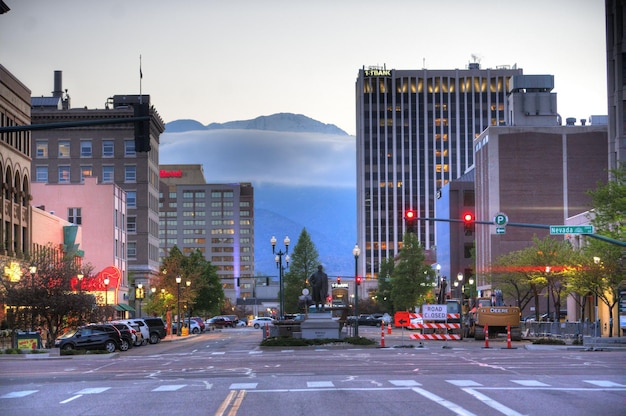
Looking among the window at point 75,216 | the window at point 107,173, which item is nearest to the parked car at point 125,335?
the window at point 75,216

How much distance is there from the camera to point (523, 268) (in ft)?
266

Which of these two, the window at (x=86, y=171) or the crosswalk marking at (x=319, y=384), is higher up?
the window at (x=86, y=171)

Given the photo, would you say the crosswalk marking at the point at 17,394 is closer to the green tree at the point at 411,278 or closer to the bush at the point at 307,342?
the bush at the point at 307,342

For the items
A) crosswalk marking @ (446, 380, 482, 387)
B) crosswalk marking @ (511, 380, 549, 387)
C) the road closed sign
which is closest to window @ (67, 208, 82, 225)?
the road closed sign

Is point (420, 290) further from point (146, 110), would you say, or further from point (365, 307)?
point (146, 110)

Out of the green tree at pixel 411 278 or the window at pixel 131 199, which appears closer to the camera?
the green tree at pixel 411 278

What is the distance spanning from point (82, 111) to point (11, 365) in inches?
3442

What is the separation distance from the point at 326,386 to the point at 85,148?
110 metres

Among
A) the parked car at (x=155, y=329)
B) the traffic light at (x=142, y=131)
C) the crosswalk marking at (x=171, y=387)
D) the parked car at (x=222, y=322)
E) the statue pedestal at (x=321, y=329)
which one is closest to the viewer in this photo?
the crosswalk marking at (x=171, y=387)

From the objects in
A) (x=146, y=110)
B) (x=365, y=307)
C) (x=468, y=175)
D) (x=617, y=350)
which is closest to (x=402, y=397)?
(x=146, y=110)

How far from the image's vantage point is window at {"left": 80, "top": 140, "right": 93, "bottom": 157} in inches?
5123

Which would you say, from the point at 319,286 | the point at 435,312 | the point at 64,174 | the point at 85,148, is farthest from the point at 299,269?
the point at 435,312

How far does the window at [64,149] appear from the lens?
130 metres

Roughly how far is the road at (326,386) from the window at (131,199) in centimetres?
8764
